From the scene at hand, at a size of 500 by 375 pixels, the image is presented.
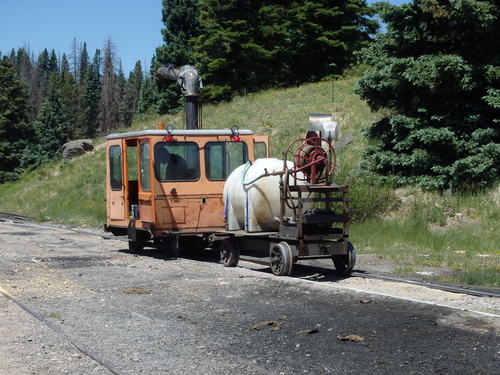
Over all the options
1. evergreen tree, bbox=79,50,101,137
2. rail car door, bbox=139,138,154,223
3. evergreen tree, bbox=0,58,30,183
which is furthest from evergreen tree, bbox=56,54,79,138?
rail car door, bbox=139,138,154,223

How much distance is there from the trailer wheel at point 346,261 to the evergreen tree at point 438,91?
23.5 feet

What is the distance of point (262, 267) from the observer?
13477 millimetres

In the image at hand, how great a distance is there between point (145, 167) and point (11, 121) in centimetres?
5533

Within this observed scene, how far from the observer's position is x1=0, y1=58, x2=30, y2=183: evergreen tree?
63.7 metres

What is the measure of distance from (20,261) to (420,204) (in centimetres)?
1048

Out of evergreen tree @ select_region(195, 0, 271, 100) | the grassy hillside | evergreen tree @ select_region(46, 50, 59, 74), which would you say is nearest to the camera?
the grassy hillside

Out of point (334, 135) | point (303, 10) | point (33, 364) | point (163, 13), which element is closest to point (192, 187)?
point (334, 135)

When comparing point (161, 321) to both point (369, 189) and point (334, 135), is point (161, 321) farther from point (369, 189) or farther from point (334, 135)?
point (369, 189)

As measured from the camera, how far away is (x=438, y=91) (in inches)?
717

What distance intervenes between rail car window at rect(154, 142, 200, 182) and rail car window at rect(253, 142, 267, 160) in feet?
4.60

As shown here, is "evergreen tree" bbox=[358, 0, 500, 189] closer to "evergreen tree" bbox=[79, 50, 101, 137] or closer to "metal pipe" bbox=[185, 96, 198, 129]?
"metal pipe" bbox=[185, 96, 198, 129]

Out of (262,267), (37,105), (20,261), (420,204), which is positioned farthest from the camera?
(37,105)

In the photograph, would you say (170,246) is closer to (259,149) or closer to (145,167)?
(145,167)

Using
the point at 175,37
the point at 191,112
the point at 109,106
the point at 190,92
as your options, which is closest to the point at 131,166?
the point at 191,112
